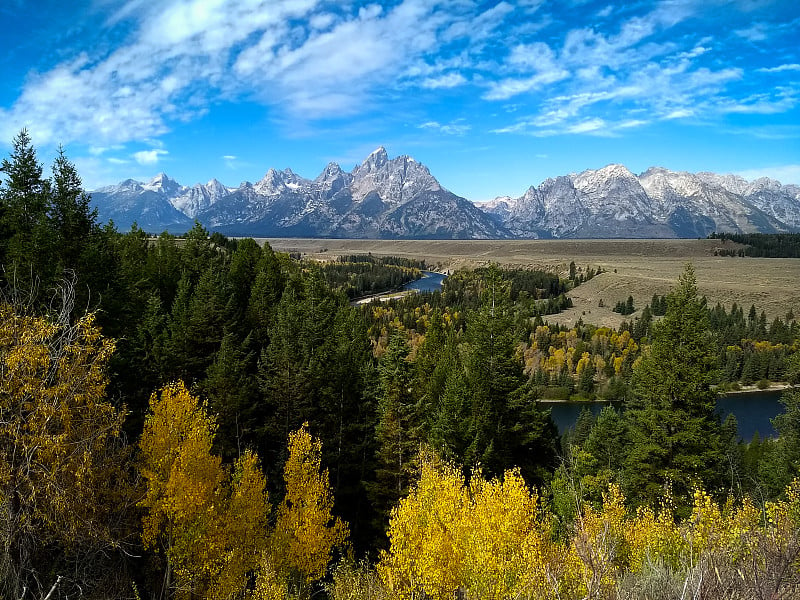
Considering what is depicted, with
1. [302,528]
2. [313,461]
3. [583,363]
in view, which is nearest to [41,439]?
[302,528]

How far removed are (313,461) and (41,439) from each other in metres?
13.7

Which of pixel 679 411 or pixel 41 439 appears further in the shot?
pixel 679 411

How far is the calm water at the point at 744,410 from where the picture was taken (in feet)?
291

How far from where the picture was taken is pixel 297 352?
110 feet

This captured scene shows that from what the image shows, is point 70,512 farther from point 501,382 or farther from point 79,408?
point 501,382

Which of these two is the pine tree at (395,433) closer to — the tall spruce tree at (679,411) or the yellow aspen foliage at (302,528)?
the yellow aspen foliage at (302,528)

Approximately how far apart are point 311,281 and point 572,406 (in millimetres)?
69583

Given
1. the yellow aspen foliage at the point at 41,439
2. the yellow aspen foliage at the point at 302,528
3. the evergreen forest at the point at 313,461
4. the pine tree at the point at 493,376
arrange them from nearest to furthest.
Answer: the yellow aspen foliage at the point at 41,439
the evergreen forest at the point at 313,461
the yellow aspen foliage at the point at 302,528
the pine tree at the point at 493,376

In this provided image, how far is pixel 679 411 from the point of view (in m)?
26.4

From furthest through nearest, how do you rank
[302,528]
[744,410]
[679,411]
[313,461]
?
[744,410] → [679,411] → [313,461] → [302,528]

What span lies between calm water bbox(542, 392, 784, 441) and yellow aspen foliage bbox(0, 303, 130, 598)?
8246 centimetres

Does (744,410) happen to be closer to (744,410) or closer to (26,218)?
(744,410)

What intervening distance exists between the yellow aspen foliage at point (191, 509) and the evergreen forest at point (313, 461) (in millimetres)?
112

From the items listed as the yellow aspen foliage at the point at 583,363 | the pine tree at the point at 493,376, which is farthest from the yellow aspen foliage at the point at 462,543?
the yellow aspen foliage at the point at 583,363
